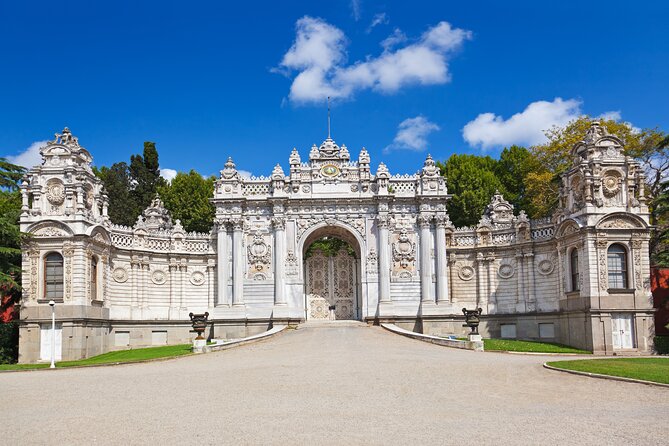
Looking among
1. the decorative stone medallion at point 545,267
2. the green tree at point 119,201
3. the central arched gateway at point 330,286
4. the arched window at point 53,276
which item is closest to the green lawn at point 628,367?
the decorative stone medallion at point 545,267

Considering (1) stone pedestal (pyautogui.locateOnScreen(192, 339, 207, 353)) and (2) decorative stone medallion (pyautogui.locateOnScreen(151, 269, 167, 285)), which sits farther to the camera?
(2) decorative stone medallion (pyautogui.locateOnScreen(151, 269, 167, 285))

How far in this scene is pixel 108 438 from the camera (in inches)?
Result: 521

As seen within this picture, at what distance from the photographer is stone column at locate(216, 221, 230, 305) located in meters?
43.3

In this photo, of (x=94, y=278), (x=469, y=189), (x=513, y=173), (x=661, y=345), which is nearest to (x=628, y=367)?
(x=661, y=345)

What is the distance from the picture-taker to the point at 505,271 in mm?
43312

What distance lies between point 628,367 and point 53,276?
28091 mm

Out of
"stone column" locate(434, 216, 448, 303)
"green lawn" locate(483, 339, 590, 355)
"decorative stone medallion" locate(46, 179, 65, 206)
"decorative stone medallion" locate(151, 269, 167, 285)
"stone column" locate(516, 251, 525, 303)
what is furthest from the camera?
"decorative stone medallion" locate(151, 269, 167, 285)

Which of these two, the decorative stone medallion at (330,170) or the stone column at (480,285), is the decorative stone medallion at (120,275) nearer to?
the decorative stone medallion at (330,170)

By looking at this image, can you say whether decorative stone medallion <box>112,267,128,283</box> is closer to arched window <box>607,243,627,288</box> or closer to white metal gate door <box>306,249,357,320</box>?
white metal gate door <box>306,249,357,320</box>

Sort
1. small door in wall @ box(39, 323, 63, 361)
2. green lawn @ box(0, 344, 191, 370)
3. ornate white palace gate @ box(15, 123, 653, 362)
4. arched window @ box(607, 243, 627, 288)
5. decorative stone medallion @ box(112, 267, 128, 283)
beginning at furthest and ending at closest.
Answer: decorative stone medallion @ box(112, 267, 128, 283) < ornate white palace gate @ box(15, 123, 653, 362) < small door in wall @ box(39, 323, 63, 361) < arched window @ box(607, 243, 627, 288) < green lawn @ box(0, 344, 191, 370)

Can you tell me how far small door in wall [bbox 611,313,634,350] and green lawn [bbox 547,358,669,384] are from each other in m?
6.66

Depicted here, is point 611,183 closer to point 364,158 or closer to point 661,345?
point 661,345

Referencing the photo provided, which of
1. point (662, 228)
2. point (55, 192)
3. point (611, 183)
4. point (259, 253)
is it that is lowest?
point (259, 253)

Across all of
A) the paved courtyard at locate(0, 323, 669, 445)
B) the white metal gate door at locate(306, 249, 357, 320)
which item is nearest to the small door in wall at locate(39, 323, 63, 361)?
the paved courtyard at locate(0, 323, 669, 445)
